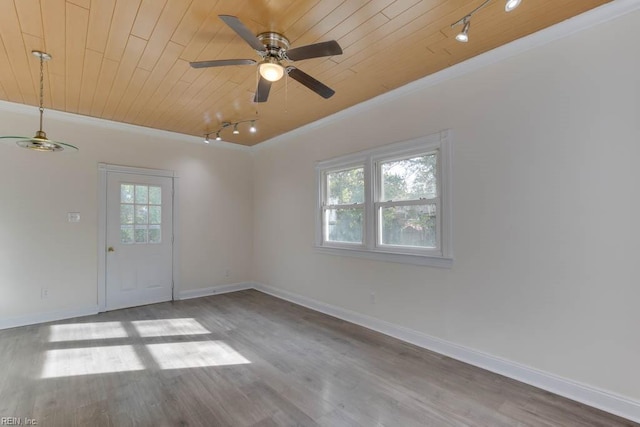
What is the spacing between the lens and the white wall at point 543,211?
6.75 feet

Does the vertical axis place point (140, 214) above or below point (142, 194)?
below

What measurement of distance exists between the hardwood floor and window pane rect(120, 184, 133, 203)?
1.80 meters

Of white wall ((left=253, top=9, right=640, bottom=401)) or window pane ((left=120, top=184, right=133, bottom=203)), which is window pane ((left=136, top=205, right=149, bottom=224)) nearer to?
window pane ((left=120, top=184, right=133, bottom=203))

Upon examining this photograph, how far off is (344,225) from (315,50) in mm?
2494

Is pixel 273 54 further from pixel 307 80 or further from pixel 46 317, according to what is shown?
pixel 46 317

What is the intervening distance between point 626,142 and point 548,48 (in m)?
0.92

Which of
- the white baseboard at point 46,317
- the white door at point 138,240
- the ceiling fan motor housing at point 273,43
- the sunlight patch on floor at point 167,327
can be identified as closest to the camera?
the ceiling fan motor housing at point 273,43

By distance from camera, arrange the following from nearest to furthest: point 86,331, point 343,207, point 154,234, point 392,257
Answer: point 392,257 < point 86,331 < point 343,207 < point 154,234

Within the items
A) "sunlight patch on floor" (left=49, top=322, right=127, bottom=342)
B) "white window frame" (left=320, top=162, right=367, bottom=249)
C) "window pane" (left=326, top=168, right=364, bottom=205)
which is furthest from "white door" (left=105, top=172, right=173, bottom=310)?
"window pane" (left=326, top=168, right=364, bottom=205)

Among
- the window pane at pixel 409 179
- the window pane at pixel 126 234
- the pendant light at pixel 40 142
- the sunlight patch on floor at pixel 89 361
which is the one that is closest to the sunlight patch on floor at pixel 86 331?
the sunlight patch on floor at pixel 89 361

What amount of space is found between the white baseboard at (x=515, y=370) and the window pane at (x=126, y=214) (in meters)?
3.49

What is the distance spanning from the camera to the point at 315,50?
6.60ft

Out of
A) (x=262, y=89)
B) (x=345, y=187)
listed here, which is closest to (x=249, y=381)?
(x=262, y=89)

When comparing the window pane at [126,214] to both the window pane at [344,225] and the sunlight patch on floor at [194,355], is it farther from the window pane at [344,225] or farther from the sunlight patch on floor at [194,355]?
the window pane at [344,225]
